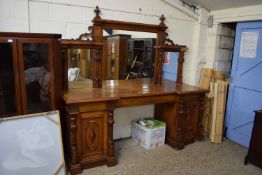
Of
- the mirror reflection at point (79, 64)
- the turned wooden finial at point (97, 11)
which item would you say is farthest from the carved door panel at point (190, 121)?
the turned wooden finial at point (97, 11)

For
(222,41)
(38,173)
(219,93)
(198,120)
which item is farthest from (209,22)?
(38,173)

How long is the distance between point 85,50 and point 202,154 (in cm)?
204

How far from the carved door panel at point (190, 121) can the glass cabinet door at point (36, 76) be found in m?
1.75

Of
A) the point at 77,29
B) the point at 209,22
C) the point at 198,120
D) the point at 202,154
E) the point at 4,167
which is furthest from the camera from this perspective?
the point at 209,22

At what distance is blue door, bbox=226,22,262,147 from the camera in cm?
292

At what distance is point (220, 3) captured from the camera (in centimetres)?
302

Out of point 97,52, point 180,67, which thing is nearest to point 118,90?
point 97,52

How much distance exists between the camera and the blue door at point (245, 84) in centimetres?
292

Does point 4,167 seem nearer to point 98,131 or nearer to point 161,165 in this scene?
point 98,131

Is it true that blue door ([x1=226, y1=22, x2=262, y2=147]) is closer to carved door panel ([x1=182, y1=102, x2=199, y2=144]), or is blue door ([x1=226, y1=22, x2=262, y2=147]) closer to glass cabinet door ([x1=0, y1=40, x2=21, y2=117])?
carved door panel ([x1=182, y1=102, x2=199, y2=144])

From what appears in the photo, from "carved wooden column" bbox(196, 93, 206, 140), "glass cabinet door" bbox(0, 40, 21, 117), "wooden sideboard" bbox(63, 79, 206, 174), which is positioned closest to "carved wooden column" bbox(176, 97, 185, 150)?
"wooden sideboard" bbox(63, 79, 206, 174)

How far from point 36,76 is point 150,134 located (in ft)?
5.28

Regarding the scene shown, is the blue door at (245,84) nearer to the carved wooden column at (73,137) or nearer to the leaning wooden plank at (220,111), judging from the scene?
the leaning wooden plank at (220,111)

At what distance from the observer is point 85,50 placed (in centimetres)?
270
